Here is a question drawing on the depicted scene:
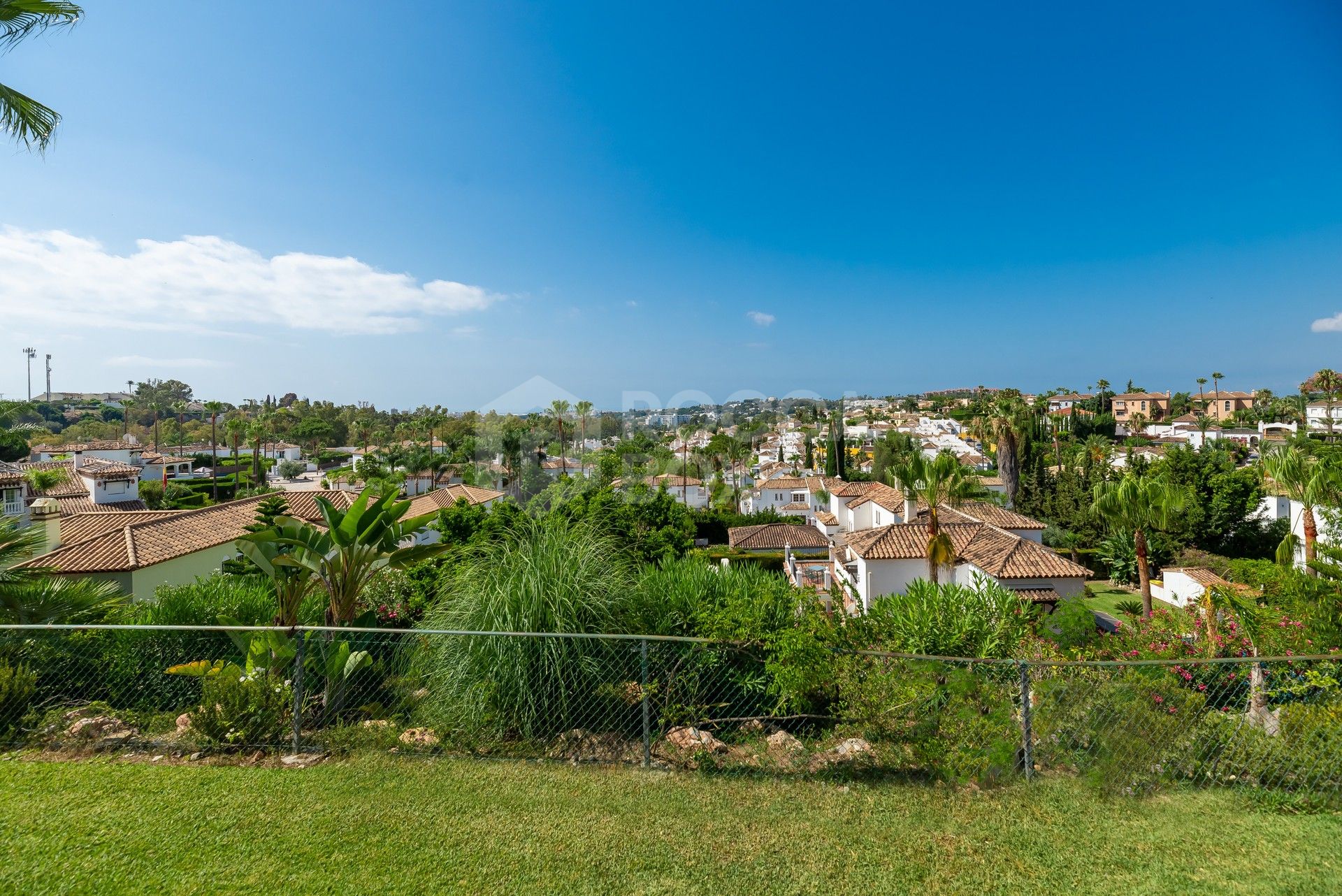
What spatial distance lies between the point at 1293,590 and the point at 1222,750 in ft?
13.0

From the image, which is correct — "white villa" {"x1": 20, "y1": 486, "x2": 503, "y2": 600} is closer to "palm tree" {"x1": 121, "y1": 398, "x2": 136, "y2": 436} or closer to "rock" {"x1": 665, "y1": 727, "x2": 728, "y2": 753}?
"rock" {"x1": 665, "y1": 727, "x2": 728, "y2": 753}

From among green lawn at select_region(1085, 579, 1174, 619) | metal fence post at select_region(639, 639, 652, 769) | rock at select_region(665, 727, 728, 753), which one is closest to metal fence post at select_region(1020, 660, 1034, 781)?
rock at select_region(665, 727, 728, 753)

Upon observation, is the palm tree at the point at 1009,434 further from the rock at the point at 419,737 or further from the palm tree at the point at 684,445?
the rock at the point at 419,737

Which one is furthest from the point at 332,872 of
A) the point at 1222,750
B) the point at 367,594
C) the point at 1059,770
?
the point at 367,594

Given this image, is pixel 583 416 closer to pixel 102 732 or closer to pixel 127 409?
pixel 102 732

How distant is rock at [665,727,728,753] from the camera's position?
13.6ft

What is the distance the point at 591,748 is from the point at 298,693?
2.06 m

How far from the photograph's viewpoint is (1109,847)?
3094mm

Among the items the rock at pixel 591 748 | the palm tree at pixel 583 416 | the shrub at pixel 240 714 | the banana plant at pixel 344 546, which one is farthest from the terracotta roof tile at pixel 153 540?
the palm tree at pixel 583 416

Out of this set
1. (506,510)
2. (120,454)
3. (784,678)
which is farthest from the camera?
(120,454)

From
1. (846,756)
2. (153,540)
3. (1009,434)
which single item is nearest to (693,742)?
(846,756)

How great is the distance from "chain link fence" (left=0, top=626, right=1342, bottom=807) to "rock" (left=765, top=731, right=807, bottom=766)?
1 centimetres

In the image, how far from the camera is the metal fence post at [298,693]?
4129 mm

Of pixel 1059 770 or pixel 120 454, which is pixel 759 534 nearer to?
pixel 1059 770
